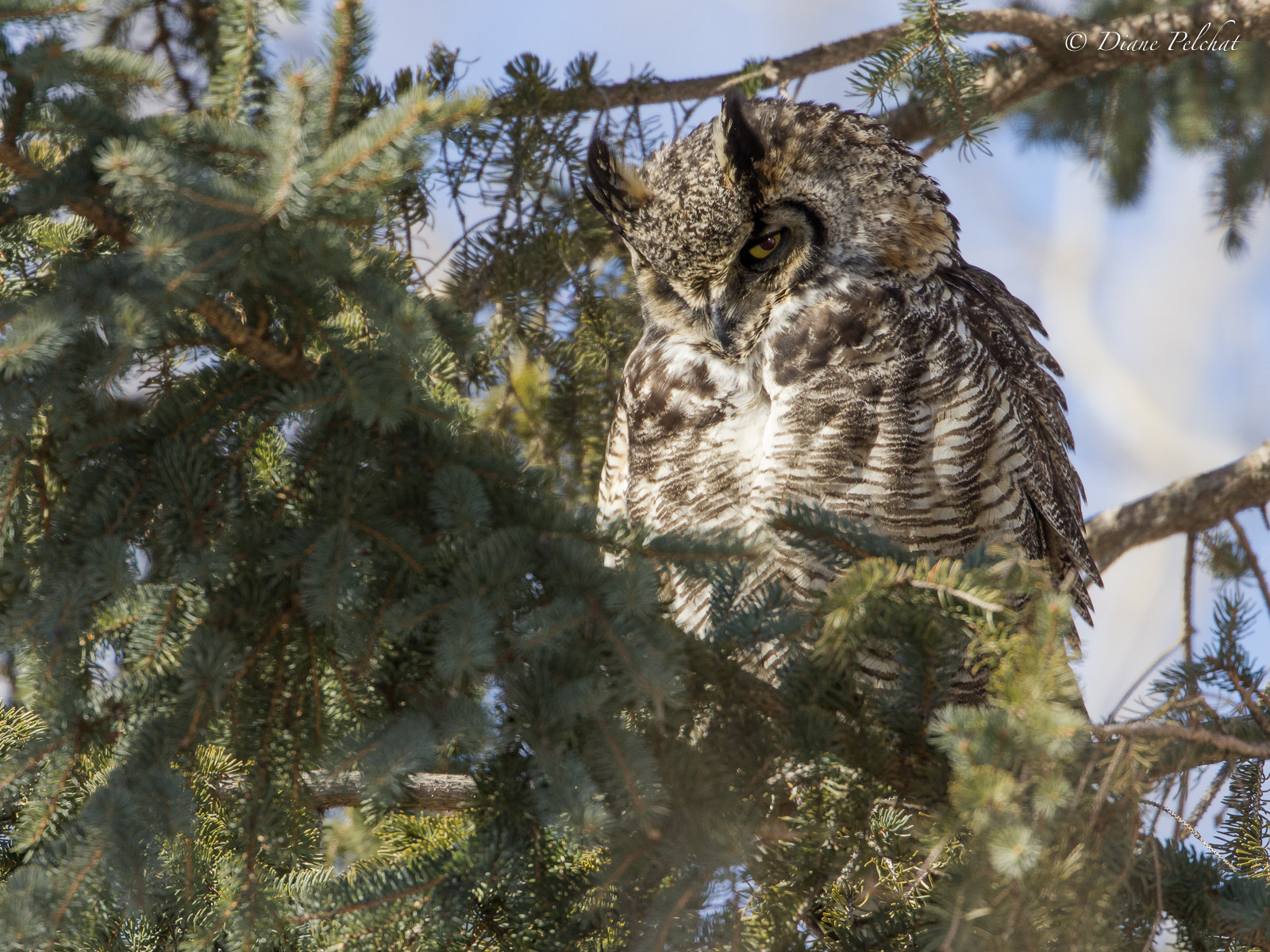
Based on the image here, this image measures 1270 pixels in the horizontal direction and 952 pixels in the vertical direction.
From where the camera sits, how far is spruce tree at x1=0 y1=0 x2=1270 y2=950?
98 cm

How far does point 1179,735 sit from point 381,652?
84 centimetres

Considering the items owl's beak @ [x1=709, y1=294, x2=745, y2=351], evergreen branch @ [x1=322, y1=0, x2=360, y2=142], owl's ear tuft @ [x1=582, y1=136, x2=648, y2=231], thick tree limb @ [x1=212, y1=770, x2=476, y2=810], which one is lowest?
thick tree limb @ [x1=212, y1=770, x2=476, y2=810]

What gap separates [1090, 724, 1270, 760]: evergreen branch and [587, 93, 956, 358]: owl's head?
1105mm

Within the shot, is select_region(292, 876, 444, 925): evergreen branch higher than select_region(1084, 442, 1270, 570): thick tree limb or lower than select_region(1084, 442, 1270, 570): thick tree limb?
lower

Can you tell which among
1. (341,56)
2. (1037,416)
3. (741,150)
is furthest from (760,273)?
(341,56)

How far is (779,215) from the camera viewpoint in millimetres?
2012

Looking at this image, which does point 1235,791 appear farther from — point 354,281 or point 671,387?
point 354,281

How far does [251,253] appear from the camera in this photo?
1043mm

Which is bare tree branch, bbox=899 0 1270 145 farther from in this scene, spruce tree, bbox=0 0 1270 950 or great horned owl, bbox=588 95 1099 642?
spruce tree, bbox=0 0 1270 950

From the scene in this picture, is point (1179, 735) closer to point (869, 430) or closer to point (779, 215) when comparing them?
point (869, 430)

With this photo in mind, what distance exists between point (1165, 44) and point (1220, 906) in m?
2.33

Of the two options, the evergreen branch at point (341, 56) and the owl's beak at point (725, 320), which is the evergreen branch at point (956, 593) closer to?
the evergreen branch at point (341, 56)

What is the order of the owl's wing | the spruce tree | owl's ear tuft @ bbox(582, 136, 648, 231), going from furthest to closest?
owl's ear tuft @ bbox(582, 136, 648, 231)
the owl's wing
the spruce tree

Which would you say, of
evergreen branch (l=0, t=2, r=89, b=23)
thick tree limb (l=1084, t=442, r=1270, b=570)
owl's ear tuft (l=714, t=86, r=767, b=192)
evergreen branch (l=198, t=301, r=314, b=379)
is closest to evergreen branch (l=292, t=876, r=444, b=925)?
evergreen branch (l=198, t=301, r=314, b=379)
